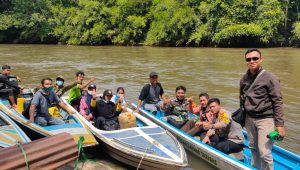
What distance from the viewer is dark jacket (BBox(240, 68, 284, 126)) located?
3900 mm

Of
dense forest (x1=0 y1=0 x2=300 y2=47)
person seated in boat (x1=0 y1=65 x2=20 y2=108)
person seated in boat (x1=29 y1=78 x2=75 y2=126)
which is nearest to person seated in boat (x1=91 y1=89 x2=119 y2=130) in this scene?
person seated in boat (x1=29 y1=78 x2=75 y2=126)

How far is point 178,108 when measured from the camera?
732 centimetres

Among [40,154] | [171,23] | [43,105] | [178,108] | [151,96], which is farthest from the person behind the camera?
[171,23]

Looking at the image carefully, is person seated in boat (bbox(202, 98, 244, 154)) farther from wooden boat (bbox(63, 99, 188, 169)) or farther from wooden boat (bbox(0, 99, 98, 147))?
wooden boat (bbox(0, 99, 98, 147))

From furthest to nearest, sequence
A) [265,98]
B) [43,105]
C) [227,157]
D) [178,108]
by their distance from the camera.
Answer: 1. [178,108]
2. [43,105]
3. [227,157]
4. [265,98]

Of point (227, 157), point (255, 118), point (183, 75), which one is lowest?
point (227, 157)

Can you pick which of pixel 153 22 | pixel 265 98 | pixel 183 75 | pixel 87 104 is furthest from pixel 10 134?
pixel 153 22

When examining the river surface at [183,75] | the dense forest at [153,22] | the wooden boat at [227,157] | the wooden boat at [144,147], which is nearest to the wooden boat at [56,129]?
the wooden boat at [144,147]

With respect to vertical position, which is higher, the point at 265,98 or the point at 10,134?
the point at 265,98

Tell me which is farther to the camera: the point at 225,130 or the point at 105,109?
the point at 105,109

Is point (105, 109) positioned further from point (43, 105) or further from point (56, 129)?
point (43, 105)

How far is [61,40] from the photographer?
41.9 m

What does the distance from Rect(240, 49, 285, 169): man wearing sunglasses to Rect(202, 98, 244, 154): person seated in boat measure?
1.16 metres

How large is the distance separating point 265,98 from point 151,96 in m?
4.62
